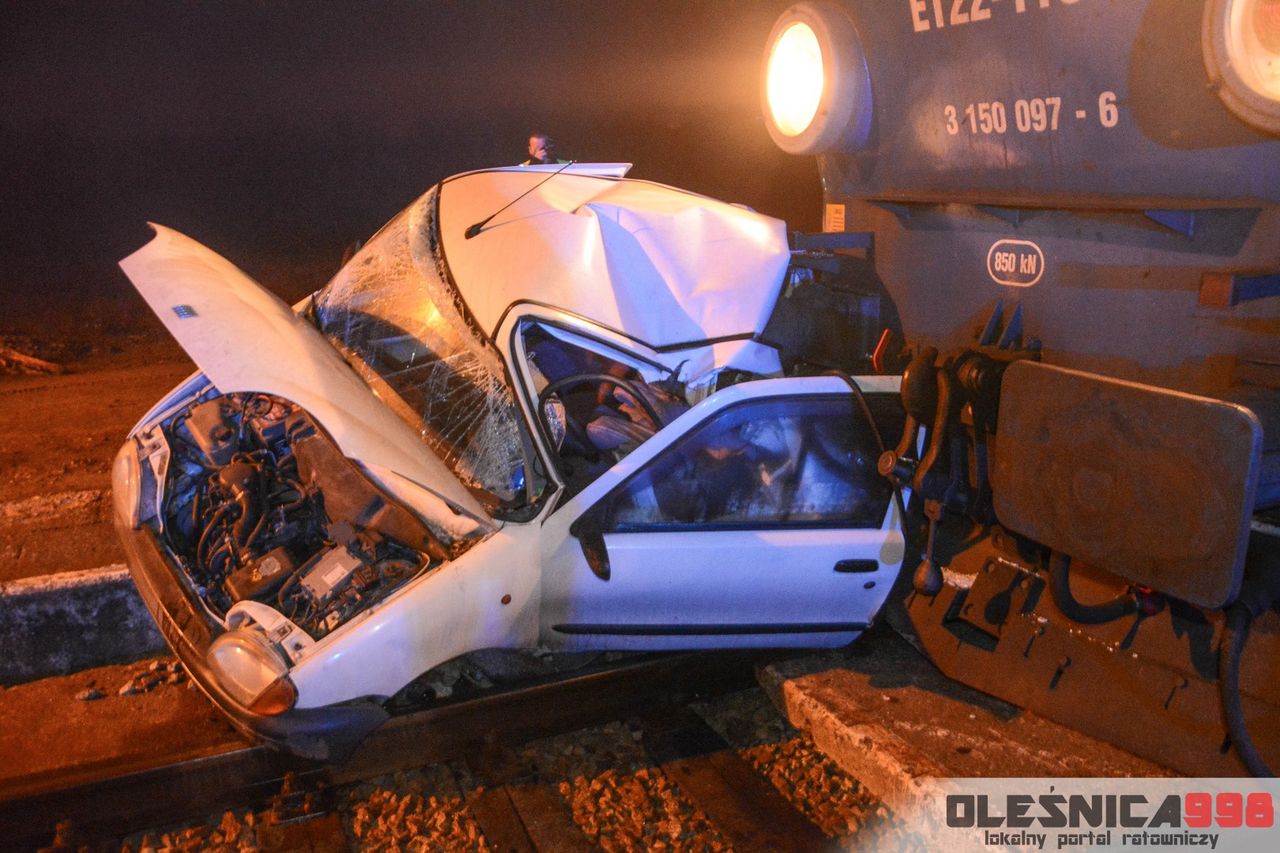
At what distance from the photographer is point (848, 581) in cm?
385

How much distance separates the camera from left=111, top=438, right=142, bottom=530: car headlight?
3783mm

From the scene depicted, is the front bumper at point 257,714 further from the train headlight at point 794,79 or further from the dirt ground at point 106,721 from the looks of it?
the train headlight at point 794,79

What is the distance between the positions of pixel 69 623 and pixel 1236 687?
184 inches

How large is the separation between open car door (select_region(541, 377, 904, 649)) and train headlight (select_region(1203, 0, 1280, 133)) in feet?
5.02

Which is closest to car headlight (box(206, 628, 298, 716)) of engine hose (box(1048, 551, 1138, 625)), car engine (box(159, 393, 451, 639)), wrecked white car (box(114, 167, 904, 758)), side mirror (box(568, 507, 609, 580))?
wrecked white car (box(114, 167, 904, 758))

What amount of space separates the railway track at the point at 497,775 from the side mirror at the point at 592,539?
0.64 metres

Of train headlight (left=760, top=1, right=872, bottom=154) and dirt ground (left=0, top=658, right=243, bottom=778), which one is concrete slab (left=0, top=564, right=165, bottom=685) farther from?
train headlight (left=760, top=1, right=872, bottom=154)

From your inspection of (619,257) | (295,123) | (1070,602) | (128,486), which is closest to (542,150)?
(619,257)

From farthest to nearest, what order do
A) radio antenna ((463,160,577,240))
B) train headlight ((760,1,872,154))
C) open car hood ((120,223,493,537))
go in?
train headlight ((760,1,872,154)) → radio antenna ((463,160,577,240)) → open car hood ((120,223,493,537))

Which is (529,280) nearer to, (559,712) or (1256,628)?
(559,712)

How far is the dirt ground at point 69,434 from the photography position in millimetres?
4895

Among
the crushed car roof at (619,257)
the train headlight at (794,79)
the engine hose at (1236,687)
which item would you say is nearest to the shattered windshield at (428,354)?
the crushed car roof at (619,257)

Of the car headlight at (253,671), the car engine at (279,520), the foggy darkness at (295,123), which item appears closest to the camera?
the car headlight at (253,671)

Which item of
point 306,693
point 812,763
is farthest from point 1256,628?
point 306,693
